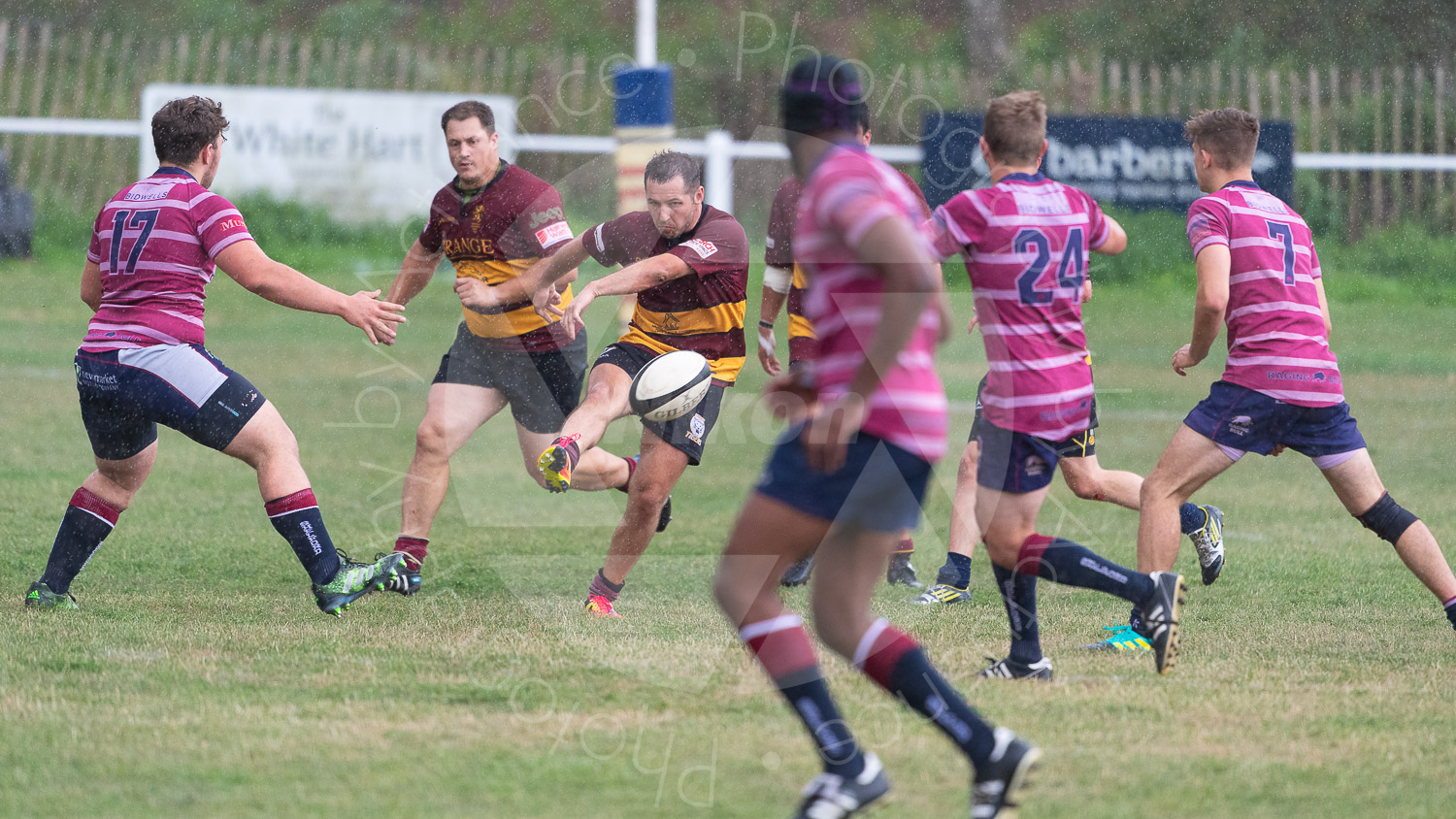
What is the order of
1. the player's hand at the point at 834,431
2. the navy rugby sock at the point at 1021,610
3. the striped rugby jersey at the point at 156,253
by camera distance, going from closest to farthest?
1. the player's hand at the point at 834,431
2. the navy rugby sock at the point at 1021,610
3. the striped rugby jersey at the point at 156,253

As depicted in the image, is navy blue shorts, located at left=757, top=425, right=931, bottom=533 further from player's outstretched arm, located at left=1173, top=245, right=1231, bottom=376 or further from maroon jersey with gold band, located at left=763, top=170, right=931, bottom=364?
maroon jersey with gold band, located at left=763, top=170, right=931, bottom=364

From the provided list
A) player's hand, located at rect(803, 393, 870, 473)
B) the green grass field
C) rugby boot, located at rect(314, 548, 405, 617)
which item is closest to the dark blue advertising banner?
the green grass field

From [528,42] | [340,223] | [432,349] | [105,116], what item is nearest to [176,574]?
[432,349]

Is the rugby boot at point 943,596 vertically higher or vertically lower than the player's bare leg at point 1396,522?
lower

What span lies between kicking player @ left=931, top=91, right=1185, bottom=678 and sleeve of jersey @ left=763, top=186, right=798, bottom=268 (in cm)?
211

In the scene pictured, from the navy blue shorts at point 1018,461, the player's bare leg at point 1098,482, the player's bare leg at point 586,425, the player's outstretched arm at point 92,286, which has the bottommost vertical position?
the player's bare leg at point 1098,482

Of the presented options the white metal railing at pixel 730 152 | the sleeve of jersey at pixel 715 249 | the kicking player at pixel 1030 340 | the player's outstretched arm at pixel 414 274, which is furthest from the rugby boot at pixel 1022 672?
the white metal railing at pixel 730 152

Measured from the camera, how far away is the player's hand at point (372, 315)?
571cm

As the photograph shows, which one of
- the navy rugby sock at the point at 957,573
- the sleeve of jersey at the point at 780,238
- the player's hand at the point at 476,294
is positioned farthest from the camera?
the sleeve of jersey at the point at 780,238

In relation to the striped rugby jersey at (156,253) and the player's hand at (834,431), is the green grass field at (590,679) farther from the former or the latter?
the striped rugby jersey at (156,253)

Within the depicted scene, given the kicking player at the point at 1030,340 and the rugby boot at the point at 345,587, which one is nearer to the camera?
the kicking player at the point at 1030,340

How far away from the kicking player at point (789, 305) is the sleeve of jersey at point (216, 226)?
7.58ft

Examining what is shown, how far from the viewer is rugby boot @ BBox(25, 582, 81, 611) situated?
6.11 metres

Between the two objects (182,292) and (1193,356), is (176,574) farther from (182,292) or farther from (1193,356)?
(1193,356)
